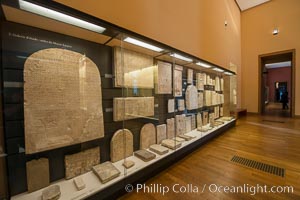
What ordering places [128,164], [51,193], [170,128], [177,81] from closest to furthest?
[51,193] → [128,164] → [170,128] → [177,81]

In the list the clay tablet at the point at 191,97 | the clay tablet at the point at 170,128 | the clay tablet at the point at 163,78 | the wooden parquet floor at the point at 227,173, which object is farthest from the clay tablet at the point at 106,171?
the clay tablet at the point at 191,97

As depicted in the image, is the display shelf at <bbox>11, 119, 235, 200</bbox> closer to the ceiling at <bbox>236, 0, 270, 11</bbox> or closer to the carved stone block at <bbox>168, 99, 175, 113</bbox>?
the carved stone block at <bbox>168, 99, 175, 113</bbox>

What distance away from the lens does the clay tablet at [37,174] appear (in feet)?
3.87

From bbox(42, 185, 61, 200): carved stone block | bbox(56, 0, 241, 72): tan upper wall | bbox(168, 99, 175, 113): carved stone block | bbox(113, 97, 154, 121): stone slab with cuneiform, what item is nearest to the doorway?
bbox(56, 0, 241, 72): tan upper wall

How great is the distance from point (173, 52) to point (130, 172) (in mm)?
1692

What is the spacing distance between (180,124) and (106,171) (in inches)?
63.6

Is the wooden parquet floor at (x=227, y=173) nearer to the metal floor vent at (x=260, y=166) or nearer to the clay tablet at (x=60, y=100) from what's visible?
the metal floor vent at (x=260, y=166)

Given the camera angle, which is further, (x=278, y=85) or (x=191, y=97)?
(x=278, y=85)

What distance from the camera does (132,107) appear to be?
191cm

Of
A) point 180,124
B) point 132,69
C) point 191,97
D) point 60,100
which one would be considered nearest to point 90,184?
point 60,100

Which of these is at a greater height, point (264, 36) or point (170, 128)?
point (264, 36)

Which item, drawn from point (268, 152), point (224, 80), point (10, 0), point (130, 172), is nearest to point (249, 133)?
point (268, 152)

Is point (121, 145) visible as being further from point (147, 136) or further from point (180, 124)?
point (180, 124)

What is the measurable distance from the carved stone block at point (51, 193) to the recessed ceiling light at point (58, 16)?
1.43 metres
